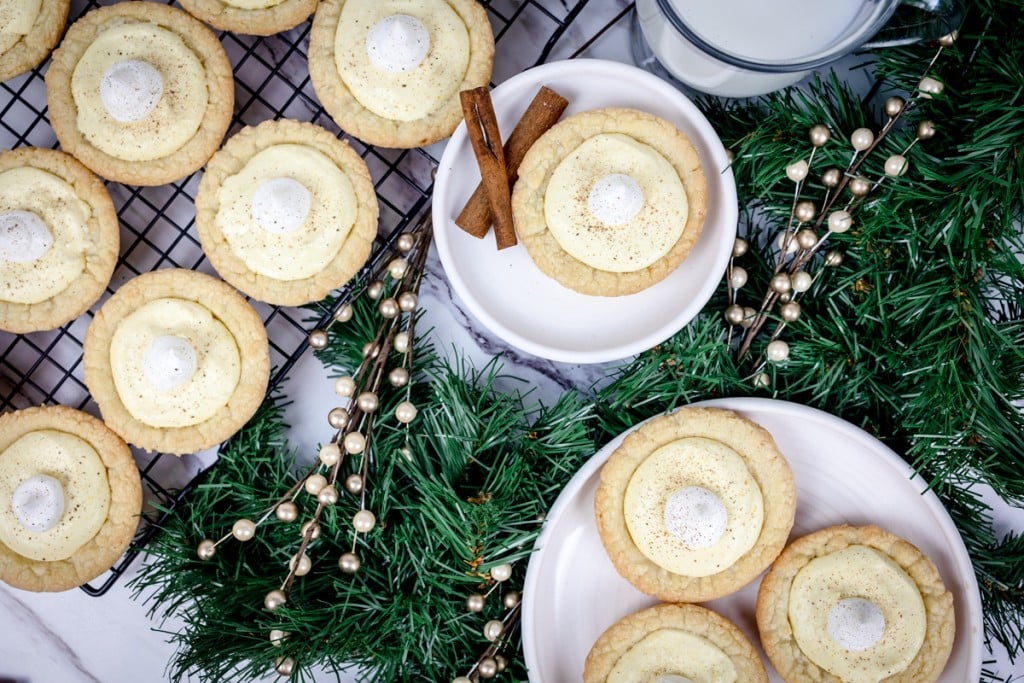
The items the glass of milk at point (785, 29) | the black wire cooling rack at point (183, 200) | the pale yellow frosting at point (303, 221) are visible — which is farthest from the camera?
the black wire cooling rack at point (183, 200)

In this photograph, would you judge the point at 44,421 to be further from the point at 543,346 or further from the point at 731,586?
the point at 731,586

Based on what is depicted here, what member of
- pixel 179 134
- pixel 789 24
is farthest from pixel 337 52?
pixel 789 24

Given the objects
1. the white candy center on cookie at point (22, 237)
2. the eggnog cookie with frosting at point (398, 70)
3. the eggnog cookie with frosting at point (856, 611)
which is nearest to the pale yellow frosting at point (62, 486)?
the white candy center on cookie at point (22, 237)

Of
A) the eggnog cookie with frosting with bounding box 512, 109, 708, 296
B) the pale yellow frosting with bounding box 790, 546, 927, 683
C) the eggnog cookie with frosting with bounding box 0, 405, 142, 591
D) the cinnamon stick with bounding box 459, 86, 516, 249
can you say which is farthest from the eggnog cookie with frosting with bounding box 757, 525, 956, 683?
the eggnog cookie with frosting with bounding box 0, 405, 142, 591

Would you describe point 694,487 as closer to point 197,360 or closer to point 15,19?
point 197,360

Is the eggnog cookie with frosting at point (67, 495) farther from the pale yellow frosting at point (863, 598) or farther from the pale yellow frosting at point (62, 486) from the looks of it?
the pale yellow frosting at point (863, 598)

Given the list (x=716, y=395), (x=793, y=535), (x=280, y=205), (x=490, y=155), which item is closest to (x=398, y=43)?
(x=490, y=155)
